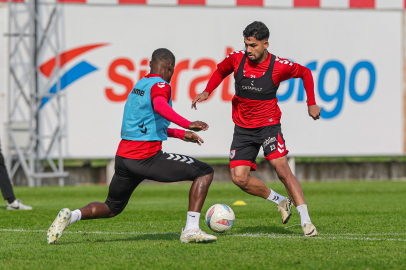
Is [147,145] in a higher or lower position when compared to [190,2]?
lower

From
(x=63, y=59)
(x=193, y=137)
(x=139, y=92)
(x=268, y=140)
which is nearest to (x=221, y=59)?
(x=63, y=59)

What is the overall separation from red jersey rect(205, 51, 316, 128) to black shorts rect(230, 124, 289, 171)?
0.07 meters

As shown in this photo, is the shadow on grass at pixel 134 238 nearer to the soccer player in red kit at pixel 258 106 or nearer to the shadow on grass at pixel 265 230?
the shadow on grass at pixel 265 230

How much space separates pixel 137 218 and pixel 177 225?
1.00m

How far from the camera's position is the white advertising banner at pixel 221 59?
15.4 m

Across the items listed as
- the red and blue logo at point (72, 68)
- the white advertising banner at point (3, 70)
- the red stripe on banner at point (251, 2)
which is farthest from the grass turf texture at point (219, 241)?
the red stripe on banner at point (251, 2)

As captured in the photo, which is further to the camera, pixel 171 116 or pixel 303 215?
pixel 303 215

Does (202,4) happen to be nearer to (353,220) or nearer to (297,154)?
(297,154)

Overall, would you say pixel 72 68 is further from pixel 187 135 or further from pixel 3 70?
pixel 187 135

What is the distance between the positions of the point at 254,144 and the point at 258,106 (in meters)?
0.41

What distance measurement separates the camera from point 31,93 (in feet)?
48.2

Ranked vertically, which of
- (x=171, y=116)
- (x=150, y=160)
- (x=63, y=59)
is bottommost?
(x=150, y=160)

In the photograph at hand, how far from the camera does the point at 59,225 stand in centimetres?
523

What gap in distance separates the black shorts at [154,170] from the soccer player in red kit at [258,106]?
3.58ft
